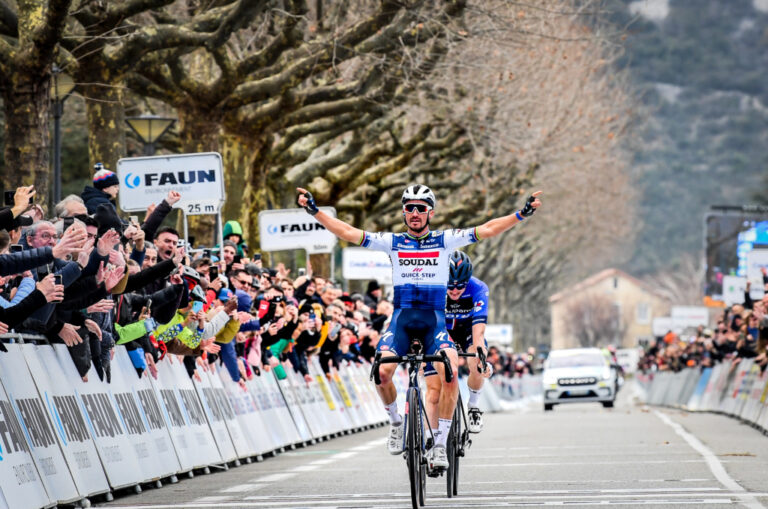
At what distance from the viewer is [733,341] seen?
34188 millimetres

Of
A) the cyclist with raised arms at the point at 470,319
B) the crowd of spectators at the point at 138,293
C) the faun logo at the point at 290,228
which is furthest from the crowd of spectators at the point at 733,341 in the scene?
the cyclist with raised arms at the point at 470,319

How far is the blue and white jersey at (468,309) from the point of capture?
46.5 feet

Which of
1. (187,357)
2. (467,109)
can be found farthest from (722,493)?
(467,109)

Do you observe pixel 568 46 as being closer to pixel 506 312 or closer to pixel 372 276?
pixel 372 276

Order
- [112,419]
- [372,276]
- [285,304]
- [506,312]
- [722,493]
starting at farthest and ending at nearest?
[506,312]
[372,276]
[285,304]
[112,419]
[722,493]

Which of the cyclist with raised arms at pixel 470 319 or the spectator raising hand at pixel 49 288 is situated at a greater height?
the spectator raising hand at pixel 49 288

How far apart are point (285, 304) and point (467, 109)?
18625 mm

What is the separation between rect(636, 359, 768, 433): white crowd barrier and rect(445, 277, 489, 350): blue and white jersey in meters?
10.8

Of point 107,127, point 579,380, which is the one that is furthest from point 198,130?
point 579,380

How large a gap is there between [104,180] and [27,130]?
5.07m

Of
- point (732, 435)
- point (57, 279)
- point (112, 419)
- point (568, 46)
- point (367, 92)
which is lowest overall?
point (732, 435)

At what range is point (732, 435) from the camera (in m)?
22.6

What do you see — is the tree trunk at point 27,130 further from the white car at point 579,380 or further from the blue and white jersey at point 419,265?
the white car at point 579,380

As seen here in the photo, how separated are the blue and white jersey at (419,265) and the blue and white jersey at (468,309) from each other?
7.13ft
